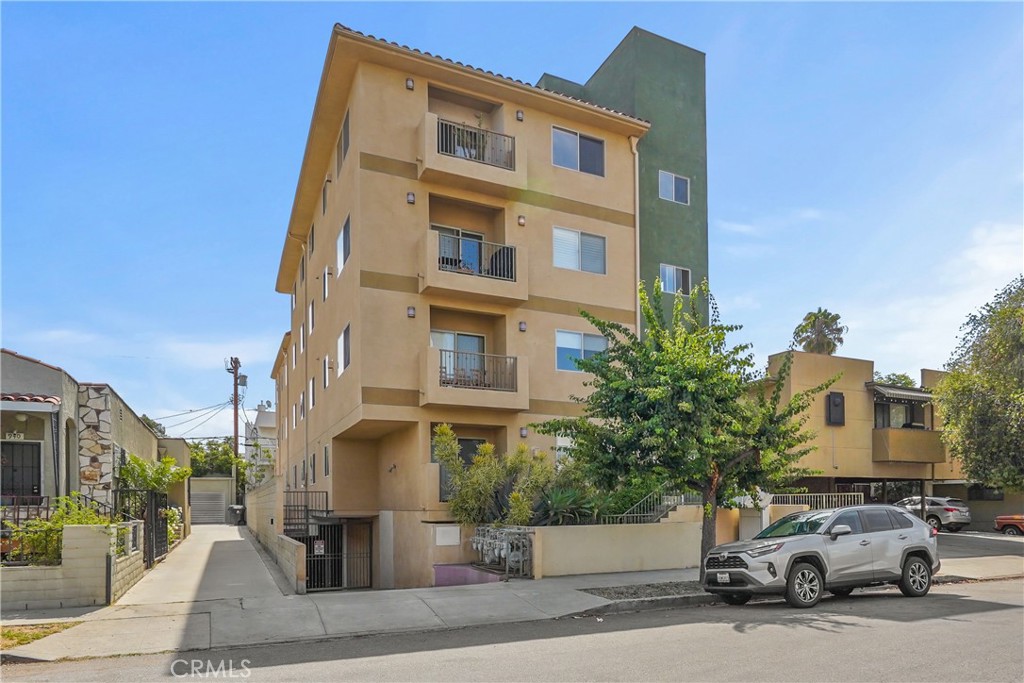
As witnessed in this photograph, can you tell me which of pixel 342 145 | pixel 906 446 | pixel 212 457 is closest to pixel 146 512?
pixel 342 145

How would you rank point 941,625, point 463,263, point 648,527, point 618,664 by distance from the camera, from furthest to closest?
point 463,263 < point 648,527 < point 941,625 < point 618,664

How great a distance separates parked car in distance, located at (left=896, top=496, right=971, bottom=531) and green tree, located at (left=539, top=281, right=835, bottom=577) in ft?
70.1

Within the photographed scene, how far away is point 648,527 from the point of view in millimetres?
18328

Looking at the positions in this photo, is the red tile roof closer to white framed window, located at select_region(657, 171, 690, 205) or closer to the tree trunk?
the tree trunk

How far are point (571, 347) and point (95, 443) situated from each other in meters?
12.5

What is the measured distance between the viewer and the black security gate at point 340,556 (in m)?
23.8

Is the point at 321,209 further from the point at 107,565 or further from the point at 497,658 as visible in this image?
the point at 497,658

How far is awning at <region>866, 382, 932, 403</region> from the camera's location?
31.1 m

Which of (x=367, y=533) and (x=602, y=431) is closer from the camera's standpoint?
(x=602, y=431)

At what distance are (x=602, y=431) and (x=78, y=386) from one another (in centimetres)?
1263

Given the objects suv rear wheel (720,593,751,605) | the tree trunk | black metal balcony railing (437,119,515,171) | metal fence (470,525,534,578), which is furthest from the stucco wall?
black metal balcony railing (437,119,515,171)

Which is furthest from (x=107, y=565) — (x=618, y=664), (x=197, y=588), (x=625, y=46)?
(x=625, y=46)

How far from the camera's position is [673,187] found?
2681 centimetres

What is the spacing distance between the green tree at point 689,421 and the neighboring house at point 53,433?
11.0 metres
